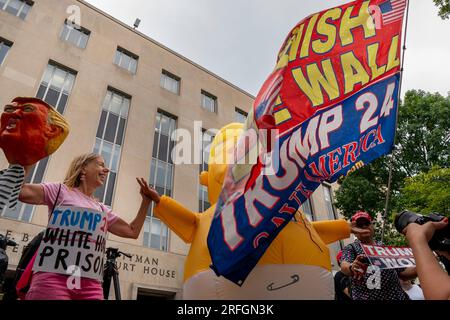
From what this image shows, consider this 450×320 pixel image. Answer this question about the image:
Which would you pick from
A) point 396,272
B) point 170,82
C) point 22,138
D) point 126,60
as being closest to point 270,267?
point 396,272

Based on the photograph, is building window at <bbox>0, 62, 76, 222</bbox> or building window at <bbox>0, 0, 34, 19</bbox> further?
building window at <bbox>0, 0, 34, 19</bbox>

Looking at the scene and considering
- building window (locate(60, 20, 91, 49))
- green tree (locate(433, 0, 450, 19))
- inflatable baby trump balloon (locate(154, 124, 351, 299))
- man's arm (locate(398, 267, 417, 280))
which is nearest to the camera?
inflatable baby trump balloon (locate(154, 124, 351, 299))

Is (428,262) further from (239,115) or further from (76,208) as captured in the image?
(239,115)

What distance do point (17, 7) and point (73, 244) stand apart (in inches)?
543

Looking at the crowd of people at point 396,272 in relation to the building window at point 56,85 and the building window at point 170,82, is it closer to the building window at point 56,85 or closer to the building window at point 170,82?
the building window at point 56,85

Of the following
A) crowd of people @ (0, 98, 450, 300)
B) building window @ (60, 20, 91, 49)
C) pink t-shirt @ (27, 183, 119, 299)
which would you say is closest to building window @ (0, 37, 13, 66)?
building window @ (60, 20, 91, 49)

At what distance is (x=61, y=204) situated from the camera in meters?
2.00

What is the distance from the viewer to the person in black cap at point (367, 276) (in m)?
2.46

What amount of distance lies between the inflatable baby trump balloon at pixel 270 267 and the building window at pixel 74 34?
12.8m

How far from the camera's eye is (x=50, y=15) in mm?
12344

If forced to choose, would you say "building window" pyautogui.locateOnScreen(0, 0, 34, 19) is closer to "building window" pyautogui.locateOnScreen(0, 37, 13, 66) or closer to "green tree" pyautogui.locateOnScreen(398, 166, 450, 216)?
"building window" pyautogui.locateOnScreen(0, 37, 13, 66)

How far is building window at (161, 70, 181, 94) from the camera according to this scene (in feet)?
48.9

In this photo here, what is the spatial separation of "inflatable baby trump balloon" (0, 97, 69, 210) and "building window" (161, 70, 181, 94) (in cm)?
1328
